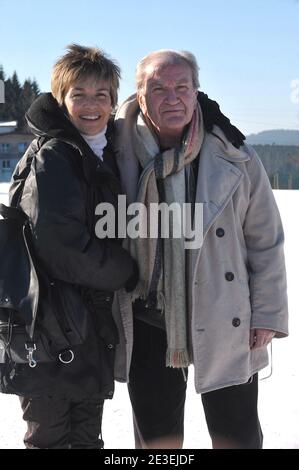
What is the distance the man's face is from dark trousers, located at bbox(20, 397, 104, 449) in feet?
3.68

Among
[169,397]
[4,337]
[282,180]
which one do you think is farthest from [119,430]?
[282,180]

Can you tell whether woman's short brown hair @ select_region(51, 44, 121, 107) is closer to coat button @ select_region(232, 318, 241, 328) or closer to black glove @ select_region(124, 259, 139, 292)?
black glove @ select_region(124, 259, 139, 292)

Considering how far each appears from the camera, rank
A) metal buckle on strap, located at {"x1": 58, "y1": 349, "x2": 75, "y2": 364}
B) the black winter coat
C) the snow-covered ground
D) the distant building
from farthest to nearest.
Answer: the distant building < the snow-covered ground < metal buckle on strap, located at {"x1": 58, "y1": 349, "x2": 75, "y2": 364} < the black winter coat

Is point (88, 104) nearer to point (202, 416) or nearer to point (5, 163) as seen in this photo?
point (202, 416)

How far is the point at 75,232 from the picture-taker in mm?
1830

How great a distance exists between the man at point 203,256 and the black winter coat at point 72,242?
15 cm

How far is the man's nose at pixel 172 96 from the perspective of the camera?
201 cm

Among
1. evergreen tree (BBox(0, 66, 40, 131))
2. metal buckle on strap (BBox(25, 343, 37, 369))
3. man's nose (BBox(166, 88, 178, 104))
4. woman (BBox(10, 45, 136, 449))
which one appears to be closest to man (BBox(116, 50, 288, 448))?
man's nose (BBox(166, 88, 178, 104))

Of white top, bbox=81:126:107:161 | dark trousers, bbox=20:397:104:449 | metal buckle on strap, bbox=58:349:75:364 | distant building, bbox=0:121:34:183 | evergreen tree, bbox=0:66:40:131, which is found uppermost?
evergreen tree, bbox=0:66:40:131

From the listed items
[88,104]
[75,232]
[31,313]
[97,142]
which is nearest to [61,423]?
[31,313]

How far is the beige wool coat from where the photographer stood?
80.8 inches

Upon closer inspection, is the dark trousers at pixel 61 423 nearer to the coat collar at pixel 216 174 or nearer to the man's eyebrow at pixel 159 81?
the coat collar at pixel 216 174

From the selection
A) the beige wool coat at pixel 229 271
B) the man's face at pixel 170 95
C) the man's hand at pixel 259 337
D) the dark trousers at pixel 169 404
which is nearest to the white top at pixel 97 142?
the beige wool coat at pixel 229 271

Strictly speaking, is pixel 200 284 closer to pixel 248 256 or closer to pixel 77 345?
pixel 248 256
